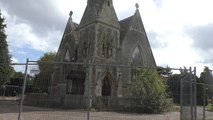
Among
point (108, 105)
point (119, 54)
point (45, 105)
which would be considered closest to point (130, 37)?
point (119, 54)

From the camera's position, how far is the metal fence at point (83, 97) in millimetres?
11141

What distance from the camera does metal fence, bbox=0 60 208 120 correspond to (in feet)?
36.6

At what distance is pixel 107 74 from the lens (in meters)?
30.4

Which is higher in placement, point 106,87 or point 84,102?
point 106,87

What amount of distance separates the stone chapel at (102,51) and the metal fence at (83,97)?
114mm

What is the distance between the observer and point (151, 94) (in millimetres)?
23047

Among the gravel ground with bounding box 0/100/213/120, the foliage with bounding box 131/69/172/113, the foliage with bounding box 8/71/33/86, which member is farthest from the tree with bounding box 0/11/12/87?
the foliage with bounding box 131/69/172/113

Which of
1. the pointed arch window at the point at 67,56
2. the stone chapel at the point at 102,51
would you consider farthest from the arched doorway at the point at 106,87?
the pointed arch window at the point at 67,56

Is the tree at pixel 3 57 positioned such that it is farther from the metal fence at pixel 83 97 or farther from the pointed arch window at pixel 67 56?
the pointed arch window at pixel 67 56

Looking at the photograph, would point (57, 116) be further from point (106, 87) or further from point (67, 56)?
point (67, 56)

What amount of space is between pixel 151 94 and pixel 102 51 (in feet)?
32.3

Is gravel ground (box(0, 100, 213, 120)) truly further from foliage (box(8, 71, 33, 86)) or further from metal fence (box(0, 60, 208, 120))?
foliage (box(8, 71, 33, 86))

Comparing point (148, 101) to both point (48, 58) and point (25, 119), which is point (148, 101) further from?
point (48, 58)

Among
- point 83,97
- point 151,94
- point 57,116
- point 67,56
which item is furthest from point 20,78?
point 151,94
